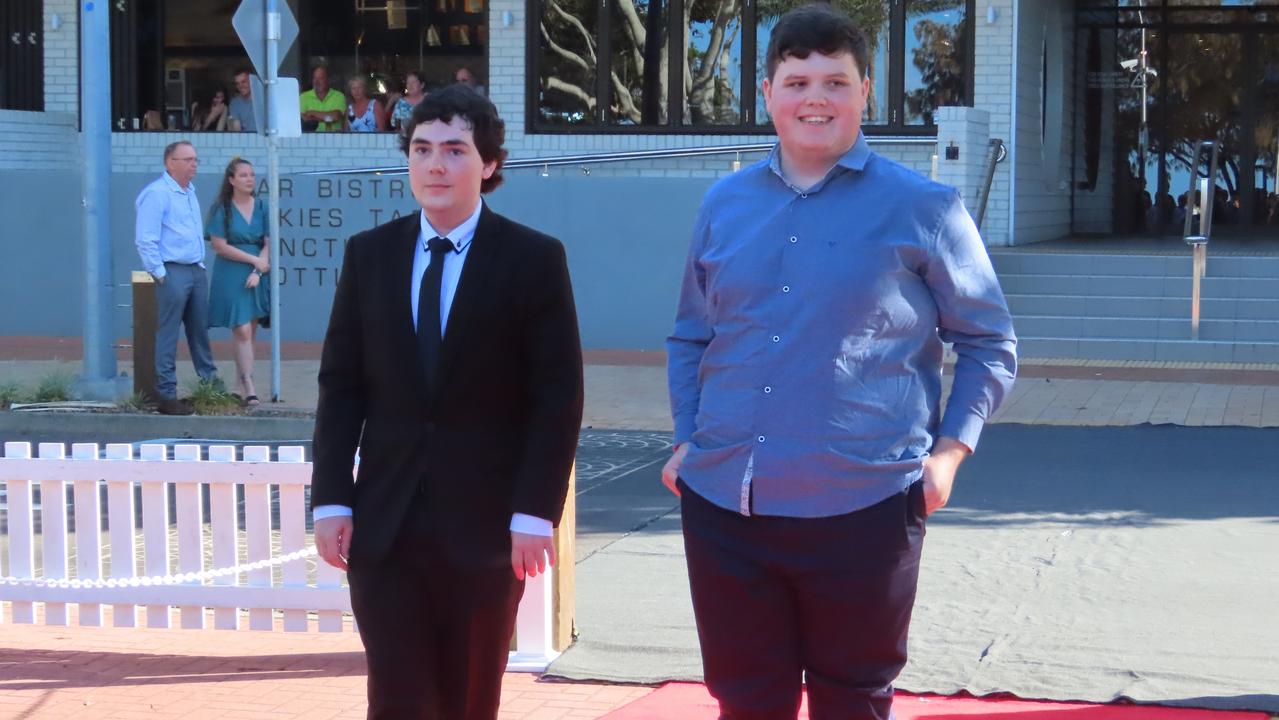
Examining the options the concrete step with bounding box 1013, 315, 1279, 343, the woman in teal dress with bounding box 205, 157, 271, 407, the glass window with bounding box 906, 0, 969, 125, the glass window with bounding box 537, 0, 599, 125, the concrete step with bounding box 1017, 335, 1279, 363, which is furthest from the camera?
the glass window with bounding box 537, 0, 599, 125

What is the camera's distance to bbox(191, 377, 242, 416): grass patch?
12.1m

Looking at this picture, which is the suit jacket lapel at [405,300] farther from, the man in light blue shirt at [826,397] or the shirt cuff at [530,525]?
the man in light blue shirt at [826,397]

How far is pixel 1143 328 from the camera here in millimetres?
15648

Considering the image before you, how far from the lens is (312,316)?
17797mm

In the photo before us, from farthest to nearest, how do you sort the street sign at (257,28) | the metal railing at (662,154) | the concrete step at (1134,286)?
the metal railing at (662,154) → the concrete step at (1134,286) → the street sign at (257,28)

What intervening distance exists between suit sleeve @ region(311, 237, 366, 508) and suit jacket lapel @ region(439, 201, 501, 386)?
0.22 meters

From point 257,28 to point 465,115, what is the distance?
9.33m

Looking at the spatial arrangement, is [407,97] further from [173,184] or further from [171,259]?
[171,259]

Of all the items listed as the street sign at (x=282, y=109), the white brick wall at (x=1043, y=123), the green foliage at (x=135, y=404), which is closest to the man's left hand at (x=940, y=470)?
the green foliage at (x=135, y=404)

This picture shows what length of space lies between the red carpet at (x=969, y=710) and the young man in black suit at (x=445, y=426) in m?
1.56

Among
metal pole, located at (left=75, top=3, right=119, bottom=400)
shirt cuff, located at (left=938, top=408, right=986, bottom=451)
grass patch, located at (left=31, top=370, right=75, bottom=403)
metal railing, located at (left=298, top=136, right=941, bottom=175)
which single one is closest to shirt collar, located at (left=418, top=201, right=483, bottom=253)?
shirt cuff, located at (left=938, top=408, right=986, bottom=451)

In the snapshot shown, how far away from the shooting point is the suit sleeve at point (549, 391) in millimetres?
3568

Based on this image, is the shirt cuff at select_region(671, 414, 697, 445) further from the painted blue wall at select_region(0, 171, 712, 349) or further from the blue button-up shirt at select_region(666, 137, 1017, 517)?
the painted blue wall at select_region(0, 171, 712, 349)

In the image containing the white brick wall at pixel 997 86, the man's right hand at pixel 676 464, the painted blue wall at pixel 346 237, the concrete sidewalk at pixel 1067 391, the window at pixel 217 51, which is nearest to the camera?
the man's right hand at pixel 676 464
